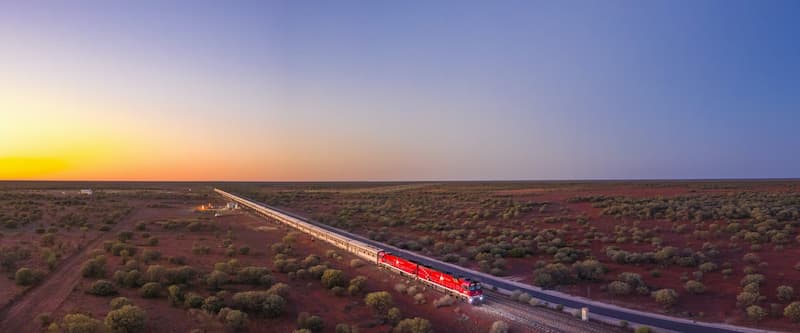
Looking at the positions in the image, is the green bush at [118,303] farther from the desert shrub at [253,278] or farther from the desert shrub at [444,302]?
the desert shrub at [444,302]

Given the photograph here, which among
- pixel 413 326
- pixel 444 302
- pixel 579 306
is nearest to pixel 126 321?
pixel 413 326

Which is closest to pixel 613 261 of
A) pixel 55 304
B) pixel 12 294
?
pixel 55 304

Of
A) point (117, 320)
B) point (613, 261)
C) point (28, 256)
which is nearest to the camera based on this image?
point (117, 320)

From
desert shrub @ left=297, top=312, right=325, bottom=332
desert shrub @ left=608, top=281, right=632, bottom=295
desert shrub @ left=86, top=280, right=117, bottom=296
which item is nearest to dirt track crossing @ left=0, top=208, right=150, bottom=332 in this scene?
desert shrub @ left=86, top=280, right=117, bottom=296

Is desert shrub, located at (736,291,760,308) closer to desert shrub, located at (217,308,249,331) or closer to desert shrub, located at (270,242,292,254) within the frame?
desert shrub, located at (217,308,249,331)

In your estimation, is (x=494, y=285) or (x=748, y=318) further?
(x=494, y=285)

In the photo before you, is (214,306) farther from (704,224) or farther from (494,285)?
(704,224)

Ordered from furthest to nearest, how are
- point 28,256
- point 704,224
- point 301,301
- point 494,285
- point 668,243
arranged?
point 704,224 → point 668,243 → point 28,256 → point 494,285 → point 301,301
